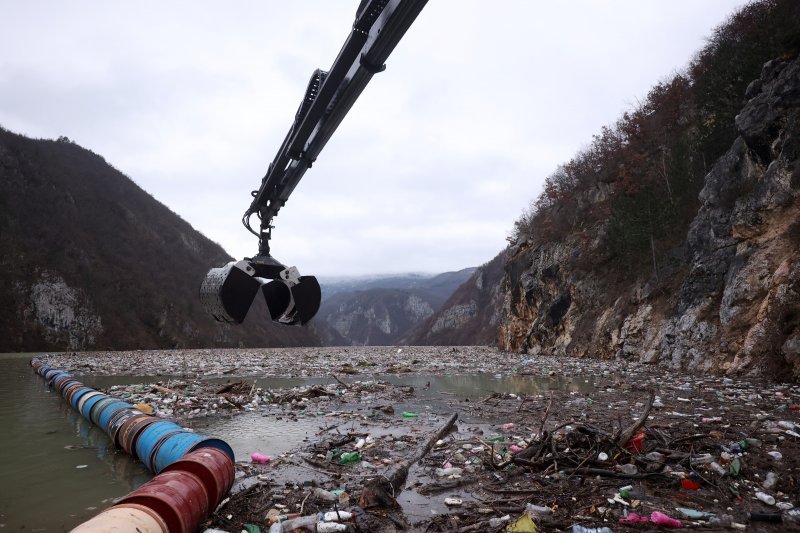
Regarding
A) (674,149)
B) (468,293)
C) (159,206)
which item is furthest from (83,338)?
(468,293)

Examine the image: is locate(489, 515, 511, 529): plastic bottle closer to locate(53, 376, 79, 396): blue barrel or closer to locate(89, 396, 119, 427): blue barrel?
locate(89, 396, 119, 427): blue barrel

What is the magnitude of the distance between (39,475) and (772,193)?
1567cm

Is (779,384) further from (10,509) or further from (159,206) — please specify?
(159,206)

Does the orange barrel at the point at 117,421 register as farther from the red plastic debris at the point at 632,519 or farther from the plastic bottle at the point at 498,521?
the red plastic debris at the point at 632,519

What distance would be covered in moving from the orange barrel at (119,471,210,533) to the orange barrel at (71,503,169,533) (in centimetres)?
6

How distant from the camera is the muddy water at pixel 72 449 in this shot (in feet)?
10.8

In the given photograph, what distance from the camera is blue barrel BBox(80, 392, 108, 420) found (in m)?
6.62

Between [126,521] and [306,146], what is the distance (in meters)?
3.26

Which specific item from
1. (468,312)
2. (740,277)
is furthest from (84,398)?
(468,312)

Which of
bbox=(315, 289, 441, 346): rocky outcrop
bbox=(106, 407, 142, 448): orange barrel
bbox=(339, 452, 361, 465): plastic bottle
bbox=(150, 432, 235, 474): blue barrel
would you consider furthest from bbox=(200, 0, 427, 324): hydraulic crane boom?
bbox=(315, 289, 441, 346): rocky outcrop

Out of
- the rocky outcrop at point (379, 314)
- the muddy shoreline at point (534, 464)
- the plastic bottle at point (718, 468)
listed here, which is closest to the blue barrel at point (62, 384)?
the muddy shoreline at point (534, 464)

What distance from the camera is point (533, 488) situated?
355 cm

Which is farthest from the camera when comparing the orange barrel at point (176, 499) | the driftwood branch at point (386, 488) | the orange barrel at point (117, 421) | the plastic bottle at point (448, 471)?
the orange barrel at point (117, 421)

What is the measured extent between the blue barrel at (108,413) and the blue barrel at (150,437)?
56.4 inches
